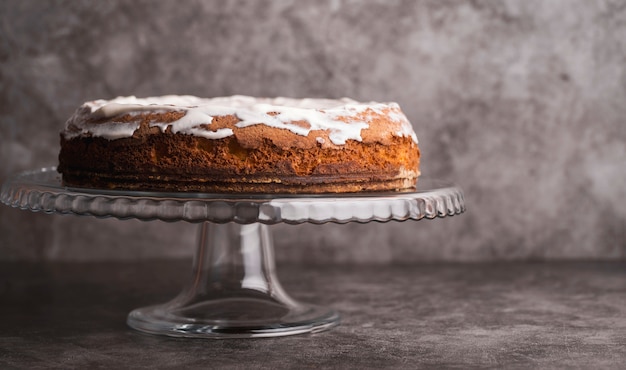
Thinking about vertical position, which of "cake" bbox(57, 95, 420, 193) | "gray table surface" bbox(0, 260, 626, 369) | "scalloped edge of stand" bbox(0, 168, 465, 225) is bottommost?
"gray table surface" bbox(0, 260, 626, 369)

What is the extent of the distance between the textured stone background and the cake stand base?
3.66ft

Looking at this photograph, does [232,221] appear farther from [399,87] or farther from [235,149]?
[399,87]

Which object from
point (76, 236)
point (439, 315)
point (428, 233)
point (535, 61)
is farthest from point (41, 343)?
point (535, 61)

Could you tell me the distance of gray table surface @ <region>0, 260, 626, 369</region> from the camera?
1.92 meters

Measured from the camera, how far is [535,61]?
3.29 meters

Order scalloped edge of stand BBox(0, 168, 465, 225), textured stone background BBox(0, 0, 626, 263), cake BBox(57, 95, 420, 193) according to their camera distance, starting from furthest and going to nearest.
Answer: textured stone background BBox(0, 0, 626, 263)
cake BBox(57, 95, 420, 193)
scalloped edge of stand BBox(0, 168, 465, 225)

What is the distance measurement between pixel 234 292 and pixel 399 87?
1.30 m

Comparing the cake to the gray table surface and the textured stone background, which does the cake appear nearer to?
the gray table surface

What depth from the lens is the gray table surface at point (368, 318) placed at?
192 cm

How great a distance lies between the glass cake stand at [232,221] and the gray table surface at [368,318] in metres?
0.05

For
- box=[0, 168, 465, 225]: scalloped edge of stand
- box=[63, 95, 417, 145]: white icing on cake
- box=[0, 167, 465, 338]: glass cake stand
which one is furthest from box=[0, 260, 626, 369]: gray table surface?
box=[63, 95, 417, 145]: white icing on cake

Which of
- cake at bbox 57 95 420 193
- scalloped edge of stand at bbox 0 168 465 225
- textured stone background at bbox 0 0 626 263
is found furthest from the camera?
textured stone background at bbox 0 0 626 263

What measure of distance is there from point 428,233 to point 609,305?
90 centimetres

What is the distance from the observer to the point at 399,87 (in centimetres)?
328
